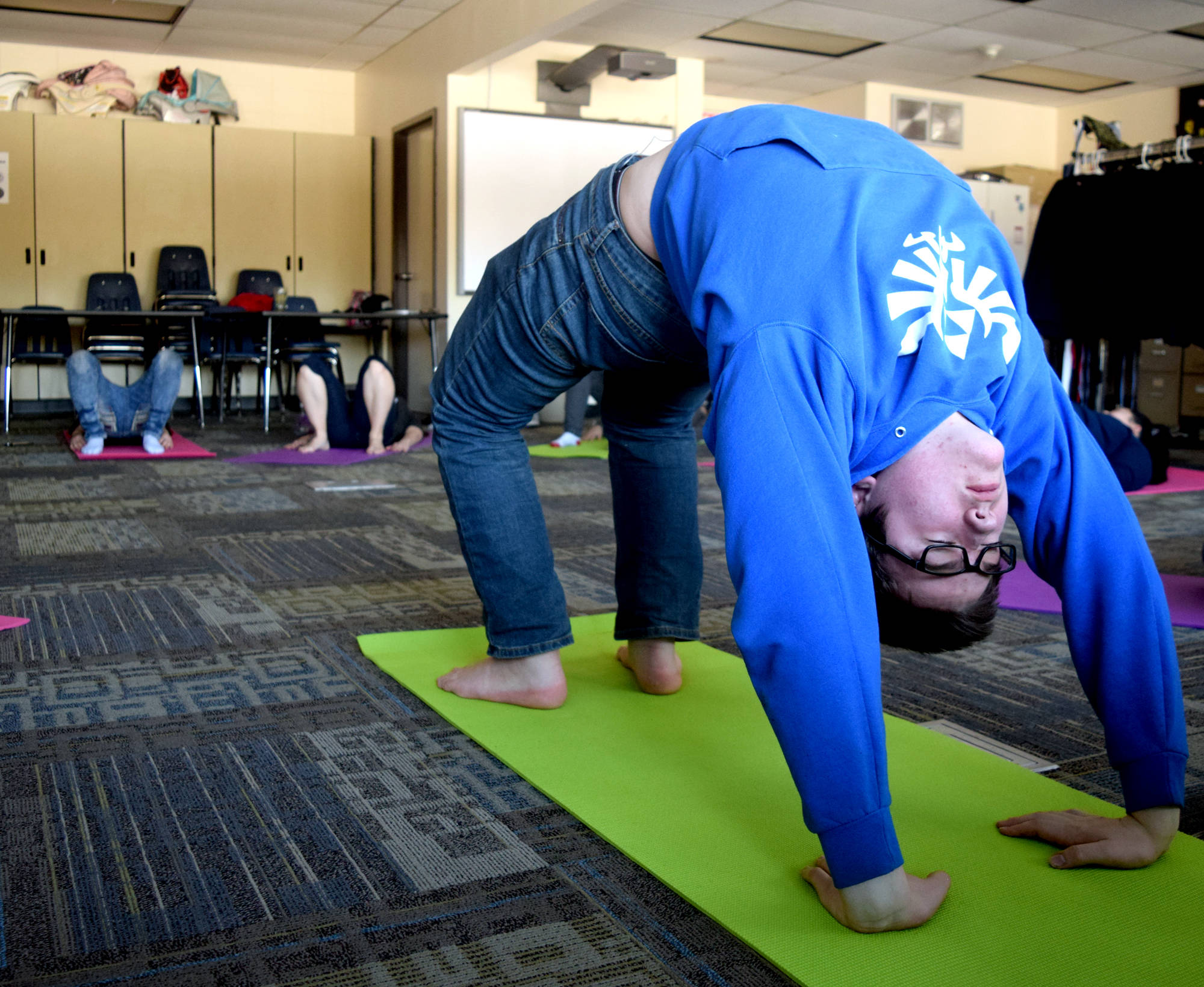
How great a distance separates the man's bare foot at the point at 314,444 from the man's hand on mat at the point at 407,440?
0.31 metres

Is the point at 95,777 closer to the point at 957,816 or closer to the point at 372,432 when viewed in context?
the point at 957,816

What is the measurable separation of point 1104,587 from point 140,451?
478cm

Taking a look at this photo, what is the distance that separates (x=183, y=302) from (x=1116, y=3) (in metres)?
5.80

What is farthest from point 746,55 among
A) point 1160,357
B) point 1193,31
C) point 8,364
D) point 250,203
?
point 8,364

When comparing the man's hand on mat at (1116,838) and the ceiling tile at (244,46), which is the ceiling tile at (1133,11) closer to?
the ceiling tile at (244,46)

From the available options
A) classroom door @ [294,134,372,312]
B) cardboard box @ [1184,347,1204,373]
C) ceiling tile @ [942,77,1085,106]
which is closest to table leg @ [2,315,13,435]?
classroom door @ [294,134,372,312]

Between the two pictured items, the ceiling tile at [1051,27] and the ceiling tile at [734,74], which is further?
the ceiling tile at [734,74]

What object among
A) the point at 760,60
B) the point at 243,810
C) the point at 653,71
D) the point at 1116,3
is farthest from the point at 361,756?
the point at 760,60

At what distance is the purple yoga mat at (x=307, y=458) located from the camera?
4.85 meters

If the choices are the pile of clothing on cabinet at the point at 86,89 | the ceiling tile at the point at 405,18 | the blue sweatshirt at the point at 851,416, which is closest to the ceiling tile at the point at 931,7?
the ceiling tile at the point at 405,18

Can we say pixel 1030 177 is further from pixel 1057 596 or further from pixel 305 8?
pixel 1057 596

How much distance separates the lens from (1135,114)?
8.38 meters

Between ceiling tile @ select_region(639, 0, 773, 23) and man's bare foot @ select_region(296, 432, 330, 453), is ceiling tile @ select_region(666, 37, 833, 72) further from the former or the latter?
man's bare foot @ select_region(296, 432, 330, 453)

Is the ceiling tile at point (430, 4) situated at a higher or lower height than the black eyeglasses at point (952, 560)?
higher
